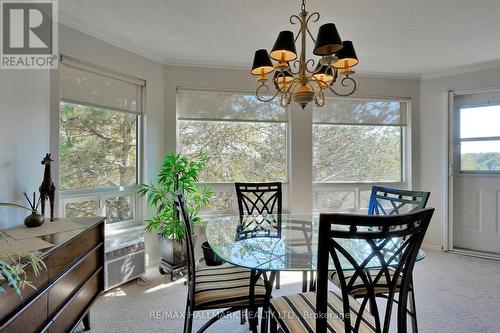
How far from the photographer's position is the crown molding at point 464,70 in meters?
3.46

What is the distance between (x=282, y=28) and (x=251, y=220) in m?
1.83

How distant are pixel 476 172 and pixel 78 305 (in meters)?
4.61

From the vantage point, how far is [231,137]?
11.6 ft

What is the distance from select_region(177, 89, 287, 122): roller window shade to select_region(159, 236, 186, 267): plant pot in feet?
4.90

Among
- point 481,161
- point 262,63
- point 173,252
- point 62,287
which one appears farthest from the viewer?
point 481,161

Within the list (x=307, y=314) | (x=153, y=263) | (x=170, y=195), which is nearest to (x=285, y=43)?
(x=307, y=314)

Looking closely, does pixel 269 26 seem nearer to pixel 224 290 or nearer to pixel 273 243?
pixel 273 243

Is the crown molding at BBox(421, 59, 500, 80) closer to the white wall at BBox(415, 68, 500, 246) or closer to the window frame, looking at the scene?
the white wall at BBox(415, 68, 500, 246)

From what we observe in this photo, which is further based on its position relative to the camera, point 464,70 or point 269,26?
point 464,70

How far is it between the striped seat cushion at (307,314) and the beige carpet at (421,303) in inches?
28.8

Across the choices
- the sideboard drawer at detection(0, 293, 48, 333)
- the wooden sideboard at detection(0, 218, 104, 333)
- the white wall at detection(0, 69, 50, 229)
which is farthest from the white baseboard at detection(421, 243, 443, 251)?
the white wall at detection(0, 69, 50, 229)

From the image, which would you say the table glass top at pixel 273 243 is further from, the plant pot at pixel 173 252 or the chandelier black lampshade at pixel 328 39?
the chandelier black lampshade at pixel 328 39

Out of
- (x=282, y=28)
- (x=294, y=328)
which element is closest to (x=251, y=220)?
(x=294, y=328)

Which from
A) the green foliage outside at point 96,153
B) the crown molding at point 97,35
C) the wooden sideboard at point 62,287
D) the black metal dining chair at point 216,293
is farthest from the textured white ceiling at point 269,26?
the wooden sideboard at point 62,287
